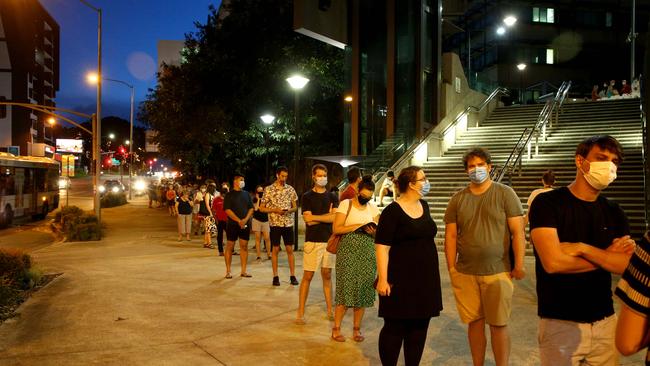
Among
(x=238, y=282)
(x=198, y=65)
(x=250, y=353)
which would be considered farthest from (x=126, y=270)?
(x=198, y=65)

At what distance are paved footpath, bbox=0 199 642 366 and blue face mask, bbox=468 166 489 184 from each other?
186 centimetres

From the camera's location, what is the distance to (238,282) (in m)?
9.55

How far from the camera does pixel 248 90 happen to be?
26922 mm

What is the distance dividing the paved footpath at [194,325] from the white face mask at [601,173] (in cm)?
276

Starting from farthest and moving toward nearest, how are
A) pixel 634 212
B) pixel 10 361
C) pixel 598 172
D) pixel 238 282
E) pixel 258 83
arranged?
pixel 258 83
pixel 634 212
pixel 238 282
pixel 10 361
pixel 598 172

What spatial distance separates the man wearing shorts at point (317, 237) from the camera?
269 inches

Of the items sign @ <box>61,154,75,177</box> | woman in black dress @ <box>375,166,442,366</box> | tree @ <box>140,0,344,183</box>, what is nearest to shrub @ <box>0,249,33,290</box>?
woman in black dress @ <box>375,166,442,366</box>

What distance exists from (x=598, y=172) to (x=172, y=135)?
26521 millimetres

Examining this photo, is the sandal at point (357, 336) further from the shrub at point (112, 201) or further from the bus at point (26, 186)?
the shrub at point (112, 201)

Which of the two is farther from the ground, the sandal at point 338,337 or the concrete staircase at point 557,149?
the concrete staircase at point 557,149

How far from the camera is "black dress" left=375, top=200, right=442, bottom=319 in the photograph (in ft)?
14.6

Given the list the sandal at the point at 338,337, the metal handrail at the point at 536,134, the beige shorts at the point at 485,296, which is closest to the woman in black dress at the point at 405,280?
the beige shorts at the point at 485,296

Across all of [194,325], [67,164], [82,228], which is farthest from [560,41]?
[194,325]

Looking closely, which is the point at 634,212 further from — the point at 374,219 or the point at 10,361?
the point at 10,361
